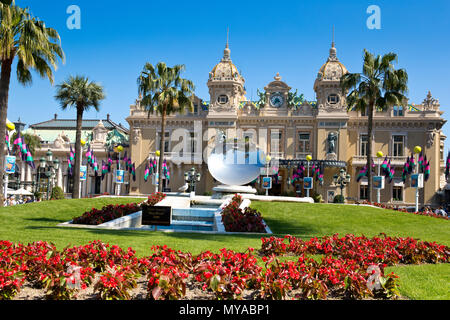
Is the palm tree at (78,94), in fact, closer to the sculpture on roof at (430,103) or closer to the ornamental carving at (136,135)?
the ornamental carving at (136,135)

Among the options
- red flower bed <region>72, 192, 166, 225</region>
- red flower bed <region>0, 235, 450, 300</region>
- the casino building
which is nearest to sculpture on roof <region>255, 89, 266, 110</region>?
the casino building

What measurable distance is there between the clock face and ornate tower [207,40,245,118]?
13.9ft

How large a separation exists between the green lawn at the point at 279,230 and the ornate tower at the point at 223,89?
827 inches

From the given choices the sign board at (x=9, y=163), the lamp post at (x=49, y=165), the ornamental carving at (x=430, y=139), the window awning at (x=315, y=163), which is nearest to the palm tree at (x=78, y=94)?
the lamp post at (x=49, y=165)

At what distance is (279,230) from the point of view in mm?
17062

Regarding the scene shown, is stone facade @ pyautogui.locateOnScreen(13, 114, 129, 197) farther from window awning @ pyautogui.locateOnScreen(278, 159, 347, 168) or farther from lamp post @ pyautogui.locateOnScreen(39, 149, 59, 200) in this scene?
window awning @ pyautogui.locateOnScreen(278, 159, 347, 168)

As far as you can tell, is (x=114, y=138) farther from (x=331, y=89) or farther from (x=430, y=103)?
(x=430, y=103)

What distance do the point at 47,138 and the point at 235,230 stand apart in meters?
52.3

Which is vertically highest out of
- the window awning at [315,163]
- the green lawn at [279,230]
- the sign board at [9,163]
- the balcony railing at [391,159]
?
the balcony railing at [391,159]

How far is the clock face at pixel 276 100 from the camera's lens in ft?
151

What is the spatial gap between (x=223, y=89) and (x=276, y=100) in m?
6.47

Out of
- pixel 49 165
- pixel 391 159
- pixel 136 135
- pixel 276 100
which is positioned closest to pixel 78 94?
pixel 49 165

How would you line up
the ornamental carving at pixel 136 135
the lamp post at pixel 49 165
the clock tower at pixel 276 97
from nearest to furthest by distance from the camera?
the lamp post at pixel 49 165, the clock tower at pixel 276 97, the ornamental carving at pixel 136 135
